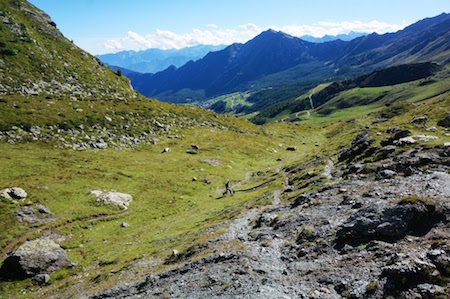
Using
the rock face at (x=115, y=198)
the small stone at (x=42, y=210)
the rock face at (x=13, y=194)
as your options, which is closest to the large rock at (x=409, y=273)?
the rock face at (x=115, y=198)

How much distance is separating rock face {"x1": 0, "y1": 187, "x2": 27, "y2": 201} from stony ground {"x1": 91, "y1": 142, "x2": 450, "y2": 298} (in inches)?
971

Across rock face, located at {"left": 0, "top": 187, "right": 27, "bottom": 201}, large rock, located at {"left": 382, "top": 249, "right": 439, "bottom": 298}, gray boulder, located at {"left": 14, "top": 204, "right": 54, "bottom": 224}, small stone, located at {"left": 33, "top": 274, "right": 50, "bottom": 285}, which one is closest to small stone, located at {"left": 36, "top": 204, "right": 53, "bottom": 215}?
gray boulder, located at {"left": 14, "top": 204, "right": 54, "bottom": 224}

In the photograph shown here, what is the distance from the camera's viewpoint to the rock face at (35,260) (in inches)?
1152

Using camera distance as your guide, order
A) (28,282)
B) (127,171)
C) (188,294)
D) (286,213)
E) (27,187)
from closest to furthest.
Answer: (188,294) → (28,282) → (286,213) → (27,187) → (127,171)

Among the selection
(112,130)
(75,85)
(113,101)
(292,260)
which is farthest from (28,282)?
(75,85)

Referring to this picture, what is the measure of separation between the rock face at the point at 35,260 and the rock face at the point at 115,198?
13.3 meters

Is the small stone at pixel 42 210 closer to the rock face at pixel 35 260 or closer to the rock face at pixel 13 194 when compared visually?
the rock face at pixel 13 194

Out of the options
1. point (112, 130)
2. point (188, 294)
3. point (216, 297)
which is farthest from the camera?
point (112, 130)

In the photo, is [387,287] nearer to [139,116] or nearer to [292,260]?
[292,260]

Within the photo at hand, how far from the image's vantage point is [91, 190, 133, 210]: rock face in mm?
45938

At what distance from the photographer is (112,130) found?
7375 centimetres

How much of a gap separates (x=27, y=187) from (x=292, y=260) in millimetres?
40677

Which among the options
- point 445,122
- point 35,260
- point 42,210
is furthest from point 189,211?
point 445,122

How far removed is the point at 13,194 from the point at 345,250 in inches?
1697
